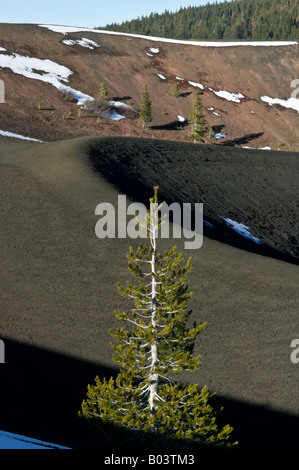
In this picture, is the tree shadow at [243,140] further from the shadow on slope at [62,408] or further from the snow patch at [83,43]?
the shadow on slope at [62,408]

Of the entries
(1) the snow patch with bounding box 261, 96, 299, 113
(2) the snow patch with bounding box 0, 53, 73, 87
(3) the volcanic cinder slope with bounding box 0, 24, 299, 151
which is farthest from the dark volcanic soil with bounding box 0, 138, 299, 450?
(1) the snow patch with bounding box 261, 96, 299, 113

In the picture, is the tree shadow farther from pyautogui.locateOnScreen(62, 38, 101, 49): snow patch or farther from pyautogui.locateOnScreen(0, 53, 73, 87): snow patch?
pyautogui.locateOnScreen(62, 38, 101, 49): snow patch

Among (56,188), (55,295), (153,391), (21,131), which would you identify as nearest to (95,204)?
(56,188)

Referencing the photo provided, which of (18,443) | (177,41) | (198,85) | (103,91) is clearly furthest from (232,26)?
(18,443)

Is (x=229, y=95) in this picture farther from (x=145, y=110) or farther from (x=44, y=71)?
(x=44, y=71)

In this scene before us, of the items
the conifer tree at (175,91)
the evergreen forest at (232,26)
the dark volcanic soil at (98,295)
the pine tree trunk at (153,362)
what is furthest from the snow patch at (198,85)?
the evergreen forest at (232,26)
